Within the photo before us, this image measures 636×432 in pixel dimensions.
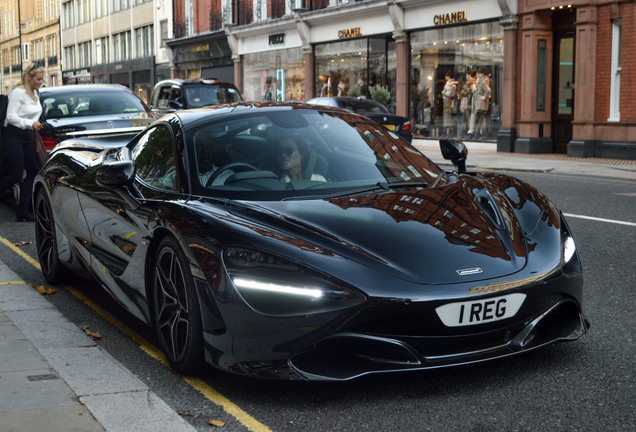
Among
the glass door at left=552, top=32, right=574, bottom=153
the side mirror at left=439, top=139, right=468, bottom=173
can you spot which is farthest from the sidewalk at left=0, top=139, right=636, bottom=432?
the glass door at left=552, top=32, right=574, bottom=153

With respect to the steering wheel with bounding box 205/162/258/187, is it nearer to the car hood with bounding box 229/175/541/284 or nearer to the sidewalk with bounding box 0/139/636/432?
the car hood with bounding box 229/175/541/284

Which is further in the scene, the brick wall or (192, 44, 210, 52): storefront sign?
(192, 44, 210, 52): storefront sign

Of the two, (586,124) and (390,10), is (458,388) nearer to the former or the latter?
(586,124)

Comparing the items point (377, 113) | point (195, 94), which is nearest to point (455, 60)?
point (377, 113)

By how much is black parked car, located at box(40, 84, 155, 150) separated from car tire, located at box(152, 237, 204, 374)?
676 centimetres

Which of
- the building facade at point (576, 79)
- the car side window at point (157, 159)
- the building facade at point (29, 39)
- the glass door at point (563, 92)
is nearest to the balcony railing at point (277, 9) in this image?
the building facade at point (576, 79)

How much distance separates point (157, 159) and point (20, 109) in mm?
6047

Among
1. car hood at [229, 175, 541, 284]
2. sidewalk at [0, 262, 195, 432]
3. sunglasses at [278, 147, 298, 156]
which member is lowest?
sidewalk at [0, 262, 195, 432]

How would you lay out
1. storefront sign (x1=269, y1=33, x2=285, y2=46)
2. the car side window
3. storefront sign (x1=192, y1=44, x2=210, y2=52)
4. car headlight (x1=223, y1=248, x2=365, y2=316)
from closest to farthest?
car headlight (x1=223, y1=248, x2=365, y2=316) < the car side window < storefront sign (x1=269, y1=33, x2=285, y2=46) < storefront sign (x1=192, y1=44, x2=210, y2=52)

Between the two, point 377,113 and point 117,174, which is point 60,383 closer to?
point 117,174

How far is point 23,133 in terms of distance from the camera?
10.7 m

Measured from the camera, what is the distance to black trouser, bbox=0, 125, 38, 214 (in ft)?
35.0

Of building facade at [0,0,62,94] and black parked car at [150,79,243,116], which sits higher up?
building facade at [0,0,62,94]

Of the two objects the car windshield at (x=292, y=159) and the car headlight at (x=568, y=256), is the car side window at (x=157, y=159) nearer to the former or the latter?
the car windshield at (x=292, y=159)
